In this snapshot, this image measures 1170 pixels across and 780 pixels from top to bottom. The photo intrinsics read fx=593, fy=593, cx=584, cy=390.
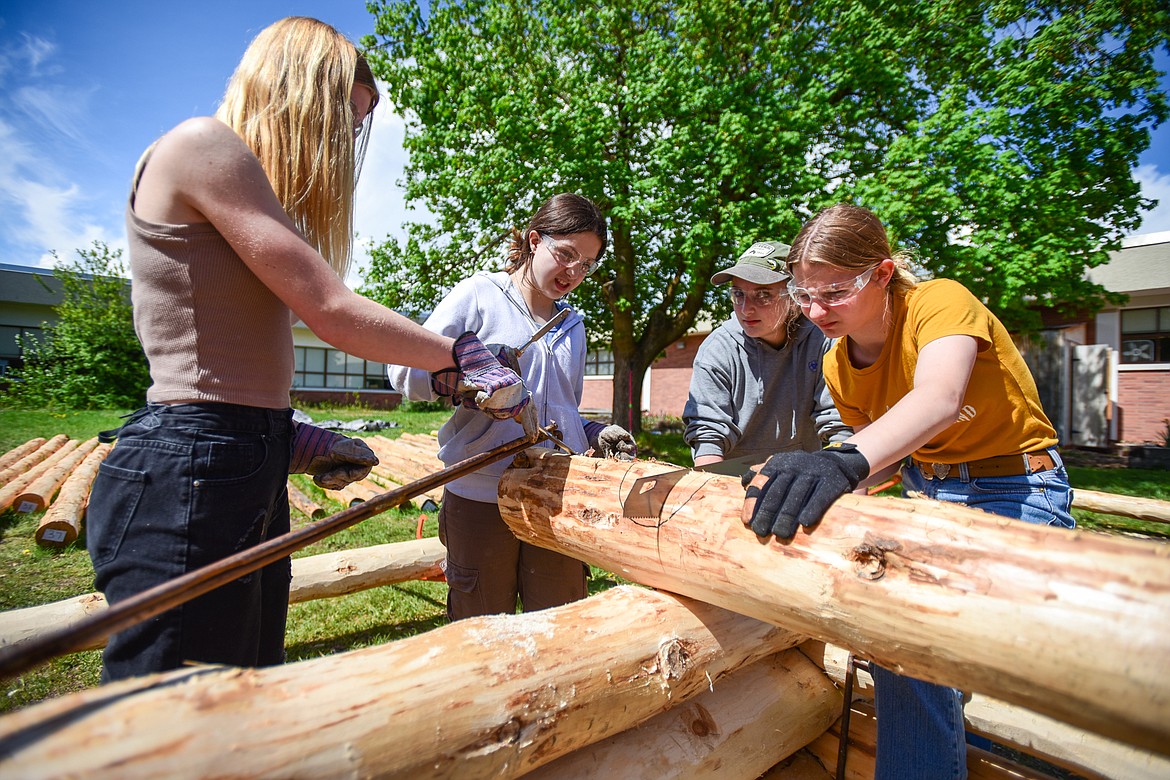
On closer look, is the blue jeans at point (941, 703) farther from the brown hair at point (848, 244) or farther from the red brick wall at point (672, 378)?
the red brick wall at point (672, 378)

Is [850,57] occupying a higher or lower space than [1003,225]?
higher

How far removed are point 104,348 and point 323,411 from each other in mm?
6495

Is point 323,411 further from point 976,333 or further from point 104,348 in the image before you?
point 976,333

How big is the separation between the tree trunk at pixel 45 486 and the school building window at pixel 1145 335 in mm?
20237

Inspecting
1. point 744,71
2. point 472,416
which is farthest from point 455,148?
point 472,416

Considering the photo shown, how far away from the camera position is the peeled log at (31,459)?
23.9 ft

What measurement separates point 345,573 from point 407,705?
3008 mm

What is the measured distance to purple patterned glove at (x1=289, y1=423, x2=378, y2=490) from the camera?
1.92m

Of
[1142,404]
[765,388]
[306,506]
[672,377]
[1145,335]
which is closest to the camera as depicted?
[765,388]

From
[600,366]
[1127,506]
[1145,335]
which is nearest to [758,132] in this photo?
[1127,506]

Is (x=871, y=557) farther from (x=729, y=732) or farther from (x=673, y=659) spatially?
(x=729, y=732)

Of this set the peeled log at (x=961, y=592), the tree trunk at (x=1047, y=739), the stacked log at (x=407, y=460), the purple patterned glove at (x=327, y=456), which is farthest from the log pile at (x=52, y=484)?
the tree trunk at (x=1047, y=739)

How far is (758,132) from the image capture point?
8.91 meters

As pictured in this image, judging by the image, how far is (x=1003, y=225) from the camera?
798 centimetres
